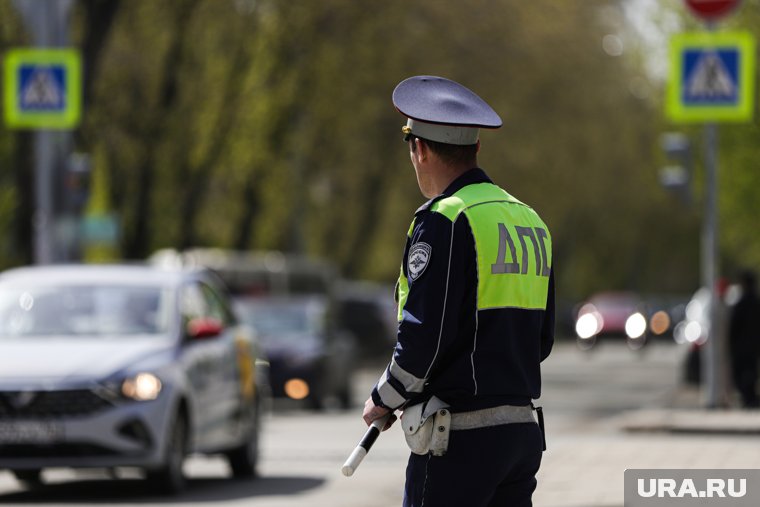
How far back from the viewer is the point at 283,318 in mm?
27719

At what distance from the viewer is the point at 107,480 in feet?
49.2

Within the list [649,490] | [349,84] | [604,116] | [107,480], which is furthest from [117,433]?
[604,116]

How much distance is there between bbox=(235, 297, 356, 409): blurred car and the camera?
26.6 metres

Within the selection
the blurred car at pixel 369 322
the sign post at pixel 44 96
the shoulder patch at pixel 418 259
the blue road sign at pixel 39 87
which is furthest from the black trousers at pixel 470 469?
the blurred car at pixel 369 322

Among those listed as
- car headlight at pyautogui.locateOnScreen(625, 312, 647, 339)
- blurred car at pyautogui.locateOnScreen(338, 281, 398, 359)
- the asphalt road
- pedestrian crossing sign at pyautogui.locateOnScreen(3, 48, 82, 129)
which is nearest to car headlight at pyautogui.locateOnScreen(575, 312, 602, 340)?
car headlight at pyautogui.locateOnScreen(625, 312, 647, 339)

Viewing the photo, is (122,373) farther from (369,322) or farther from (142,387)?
(369,322)

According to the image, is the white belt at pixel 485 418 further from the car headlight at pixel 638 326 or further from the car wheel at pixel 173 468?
the car headlight at pixel 638 326

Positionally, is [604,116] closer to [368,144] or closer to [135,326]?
[368,144]

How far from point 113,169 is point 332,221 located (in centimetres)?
1597

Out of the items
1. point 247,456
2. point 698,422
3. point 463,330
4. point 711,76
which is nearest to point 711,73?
point 711,76

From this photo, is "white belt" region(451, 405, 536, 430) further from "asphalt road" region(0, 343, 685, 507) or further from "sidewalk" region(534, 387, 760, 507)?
"asphalt road" region(0, 343, 685, 507)

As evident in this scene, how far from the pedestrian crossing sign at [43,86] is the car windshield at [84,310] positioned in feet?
26.7

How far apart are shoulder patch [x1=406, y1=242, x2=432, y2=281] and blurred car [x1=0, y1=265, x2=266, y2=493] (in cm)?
751

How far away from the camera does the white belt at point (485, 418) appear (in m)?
5.59
